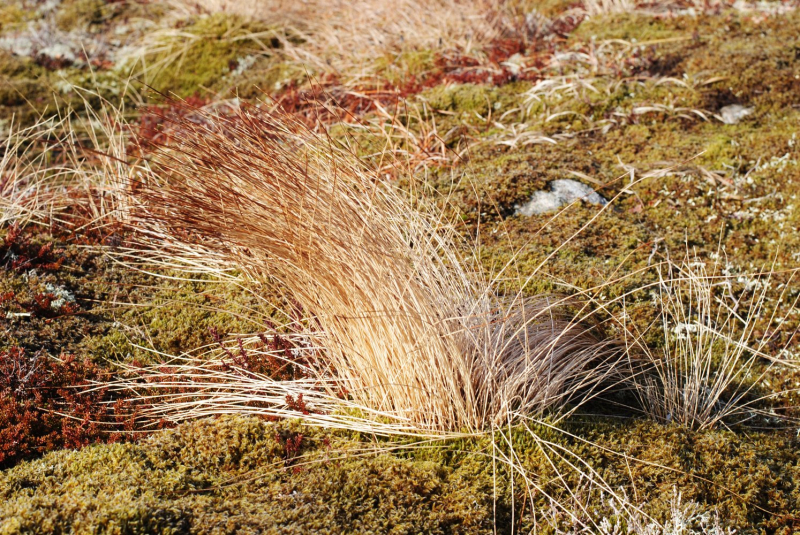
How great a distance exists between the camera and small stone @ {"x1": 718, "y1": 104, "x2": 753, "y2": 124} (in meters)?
6.55

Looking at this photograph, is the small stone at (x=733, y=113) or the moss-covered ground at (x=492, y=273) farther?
the small stone at (x=733, y=113)

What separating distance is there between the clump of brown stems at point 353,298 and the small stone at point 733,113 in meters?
4.03

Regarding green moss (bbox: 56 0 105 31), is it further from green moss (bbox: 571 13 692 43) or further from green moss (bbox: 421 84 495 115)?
green moss (bbox: 571 13 692 43)

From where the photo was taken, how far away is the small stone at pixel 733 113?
655 centimetres

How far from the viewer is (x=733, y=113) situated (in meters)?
6.62

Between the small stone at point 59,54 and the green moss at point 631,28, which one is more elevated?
the small stone at point 59,54

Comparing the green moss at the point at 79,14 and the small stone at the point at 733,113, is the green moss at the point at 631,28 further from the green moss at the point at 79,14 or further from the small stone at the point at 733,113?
the green moss at the point at 79,14

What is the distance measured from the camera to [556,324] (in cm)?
387

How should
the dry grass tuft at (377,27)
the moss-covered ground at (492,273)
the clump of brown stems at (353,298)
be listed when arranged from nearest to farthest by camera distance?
the moss-covered ground at (492,273) → the clump of brown stems at (353,298) → the dry grass tuft at (377,27)

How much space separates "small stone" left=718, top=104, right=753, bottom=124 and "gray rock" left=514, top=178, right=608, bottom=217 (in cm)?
209

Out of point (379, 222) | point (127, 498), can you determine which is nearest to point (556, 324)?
point (379, 222)

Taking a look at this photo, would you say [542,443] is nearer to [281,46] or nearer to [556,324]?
[556,324]

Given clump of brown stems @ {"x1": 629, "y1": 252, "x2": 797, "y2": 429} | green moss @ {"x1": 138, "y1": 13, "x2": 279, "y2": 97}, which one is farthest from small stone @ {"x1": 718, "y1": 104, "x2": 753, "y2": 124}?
green moss @ {"x1": 138, "y1": 13, "x2": 279, "y2": 97}

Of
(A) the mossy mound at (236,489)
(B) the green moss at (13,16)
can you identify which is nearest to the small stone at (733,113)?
(A) the mossy mound at (236,489)
